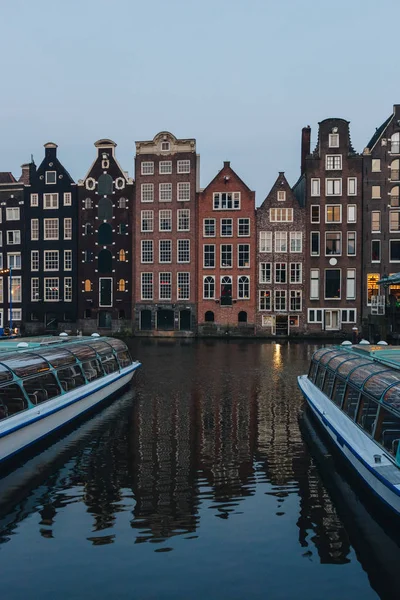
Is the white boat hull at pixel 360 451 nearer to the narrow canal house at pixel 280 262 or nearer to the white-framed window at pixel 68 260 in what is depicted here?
the narrow canal house at pixel 280 262

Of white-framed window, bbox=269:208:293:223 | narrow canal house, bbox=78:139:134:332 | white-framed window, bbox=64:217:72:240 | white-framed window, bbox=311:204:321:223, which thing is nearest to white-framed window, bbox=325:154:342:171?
white-framed window, bbox=311:204:321:223

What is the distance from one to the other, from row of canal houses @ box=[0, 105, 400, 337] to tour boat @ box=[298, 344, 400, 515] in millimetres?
38530

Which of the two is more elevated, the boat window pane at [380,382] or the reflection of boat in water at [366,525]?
the boat window pane at [380,382]

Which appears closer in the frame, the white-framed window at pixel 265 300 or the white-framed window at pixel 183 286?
the white-framed window at pixel 265 300

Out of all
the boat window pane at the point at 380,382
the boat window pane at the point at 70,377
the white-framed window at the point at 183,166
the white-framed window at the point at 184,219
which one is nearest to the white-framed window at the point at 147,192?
the white-framed window at the point at 183,166

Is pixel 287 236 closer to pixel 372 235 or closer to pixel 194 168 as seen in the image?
pixel 372 235

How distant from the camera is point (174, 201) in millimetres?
58281

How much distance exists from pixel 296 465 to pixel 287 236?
1792 inches

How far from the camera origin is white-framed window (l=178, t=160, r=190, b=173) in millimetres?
58156

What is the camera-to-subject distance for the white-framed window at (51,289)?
60.8 meters

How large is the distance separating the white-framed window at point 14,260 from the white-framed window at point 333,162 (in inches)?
1568

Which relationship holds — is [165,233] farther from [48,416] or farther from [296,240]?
[48,416]

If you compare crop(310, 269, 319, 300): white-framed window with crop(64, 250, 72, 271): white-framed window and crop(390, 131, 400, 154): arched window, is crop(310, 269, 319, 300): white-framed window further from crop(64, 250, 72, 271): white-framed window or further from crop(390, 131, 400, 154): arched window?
crop(64, 250, 72, 271): white-framed window

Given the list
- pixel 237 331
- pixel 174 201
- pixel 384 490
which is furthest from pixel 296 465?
pixel 174 201
